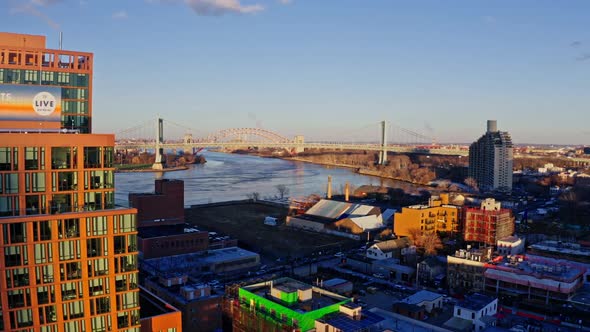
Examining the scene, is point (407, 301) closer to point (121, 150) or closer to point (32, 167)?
point (32, 167)

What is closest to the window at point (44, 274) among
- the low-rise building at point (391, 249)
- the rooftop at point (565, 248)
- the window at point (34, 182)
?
the window at point (34, 182)

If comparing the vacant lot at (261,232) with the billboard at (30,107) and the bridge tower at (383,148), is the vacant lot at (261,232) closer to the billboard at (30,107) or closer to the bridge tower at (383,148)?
the billboard at (30,107)

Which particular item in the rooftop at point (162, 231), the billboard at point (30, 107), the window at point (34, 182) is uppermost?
the billboard at point (30, 107)

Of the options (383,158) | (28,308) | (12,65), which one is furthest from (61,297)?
(383,158)

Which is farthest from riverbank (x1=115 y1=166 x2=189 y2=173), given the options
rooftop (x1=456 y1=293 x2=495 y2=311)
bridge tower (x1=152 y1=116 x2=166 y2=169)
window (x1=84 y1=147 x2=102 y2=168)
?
window (x1=84 y1=147 x2=102 y2=168)

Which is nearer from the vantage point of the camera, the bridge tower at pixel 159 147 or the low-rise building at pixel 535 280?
the low-rise building at pixel 535 280

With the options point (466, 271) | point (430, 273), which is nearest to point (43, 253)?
point (466, 271)

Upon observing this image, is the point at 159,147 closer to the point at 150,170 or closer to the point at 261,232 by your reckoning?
the point at 150,170
